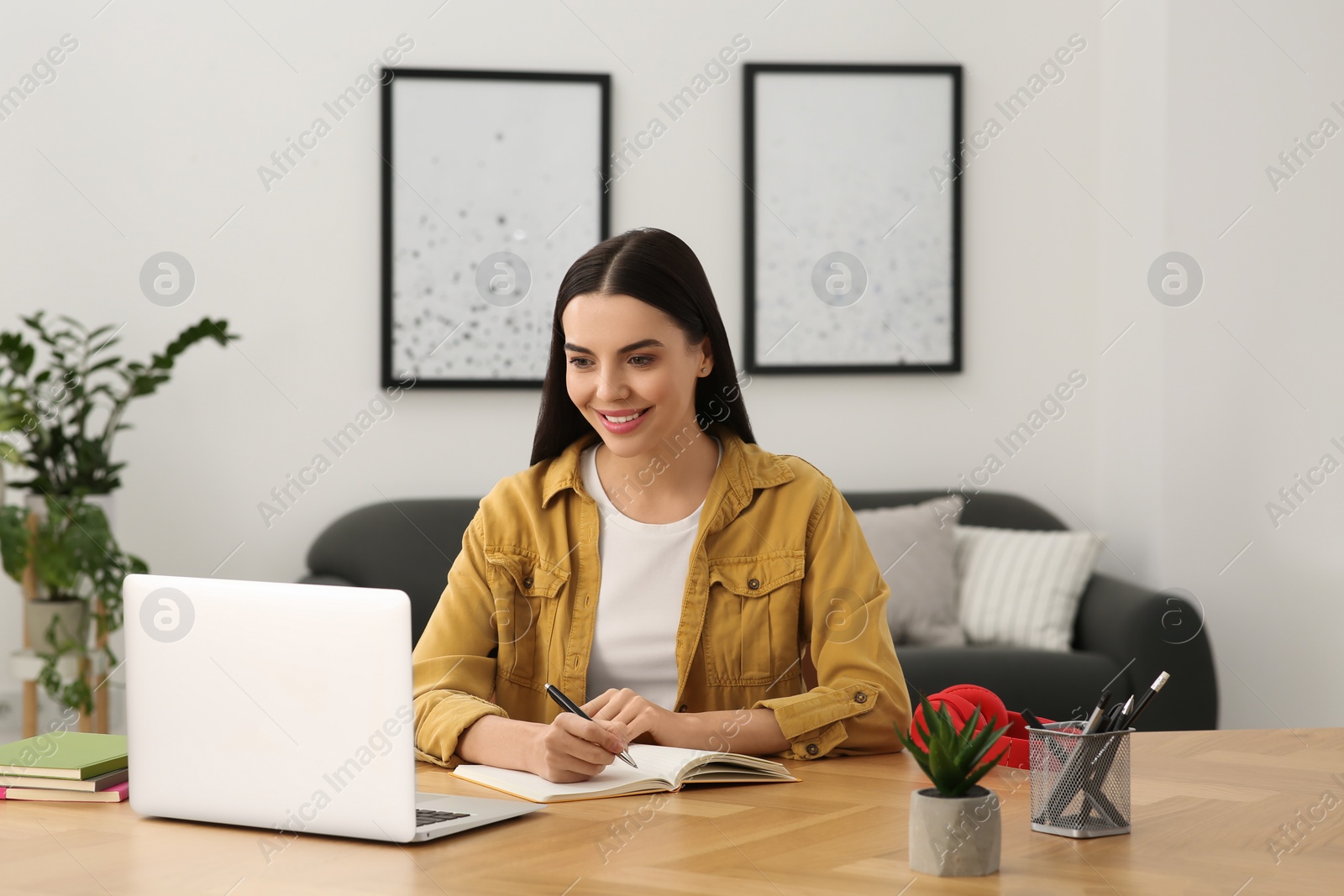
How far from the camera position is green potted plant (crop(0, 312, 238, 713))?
3189mm

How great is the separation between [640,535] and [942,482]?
2335 millimetres

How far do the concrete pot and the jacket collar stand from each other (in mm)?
727

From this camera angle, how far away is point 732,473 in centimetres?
177

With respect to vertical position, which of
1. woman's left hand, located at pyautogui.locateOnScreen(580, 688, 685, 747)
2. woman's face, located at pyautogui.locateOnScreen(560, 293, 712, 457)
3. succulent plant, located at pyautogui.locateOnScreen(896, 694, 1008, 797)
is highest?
woman's face, located at pyautogui.locateOnScreen(560, 293, 712, 457)

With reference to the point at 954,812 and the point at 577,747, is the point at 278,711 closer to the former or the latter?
the point at 577,747

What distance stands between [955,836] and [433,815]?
477mm

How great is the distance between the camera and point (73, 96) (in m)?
3.59

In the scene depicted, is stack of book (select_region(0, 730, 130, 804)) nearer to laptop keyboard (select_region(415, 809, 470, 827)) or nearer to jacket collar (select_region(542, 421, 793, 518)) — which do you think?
laptop keyboard (select_region(415, 809, 470, 827))

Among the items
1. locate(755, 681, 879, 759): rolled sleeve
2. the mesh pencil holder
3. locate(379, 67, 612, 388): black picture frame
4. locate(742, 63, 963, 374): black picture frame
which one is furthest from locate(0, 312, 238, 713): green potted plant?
the mesh pencil holder

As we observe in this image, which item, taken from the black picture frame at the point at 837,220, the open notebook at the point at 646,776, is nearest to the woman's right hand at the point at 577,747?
the open notebook at the point at 646,776

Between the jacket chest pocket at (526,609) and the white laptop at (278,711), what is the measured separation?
0.47m

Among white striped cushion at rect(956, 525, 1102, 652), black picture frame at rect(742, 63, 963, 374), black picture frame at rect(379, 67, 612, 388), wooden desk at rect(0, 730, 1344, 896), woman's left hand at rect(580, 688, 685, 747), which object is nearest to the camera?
wooden desk at rect(0, 730, 1344, 896)

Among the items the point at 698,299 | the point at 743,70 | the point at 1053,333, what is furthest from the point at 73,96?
the point at 1053,333

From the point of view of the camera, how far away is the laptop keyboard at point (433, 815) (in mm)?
1155
